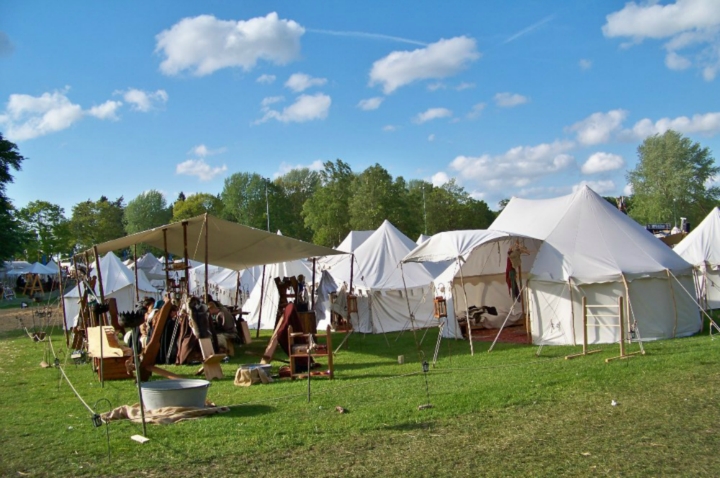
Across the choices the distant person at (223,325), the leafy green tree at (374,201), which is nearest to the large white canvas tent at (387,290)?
the distant person at (223,325)

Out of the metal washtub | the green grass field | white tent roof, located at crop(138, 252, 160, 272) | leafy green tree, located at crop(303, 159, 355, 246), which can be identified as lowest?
the green grass field

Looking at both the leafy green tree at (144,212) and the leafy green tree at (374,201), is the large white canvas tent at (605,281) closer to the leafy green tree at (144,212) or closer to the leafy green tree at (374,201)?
the leafy green tree at (374,201)

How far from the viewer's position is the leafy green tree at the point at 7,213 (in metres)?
29.8

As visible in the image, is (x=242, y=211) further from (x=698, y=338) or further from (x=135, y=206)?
(x=698, y=338)

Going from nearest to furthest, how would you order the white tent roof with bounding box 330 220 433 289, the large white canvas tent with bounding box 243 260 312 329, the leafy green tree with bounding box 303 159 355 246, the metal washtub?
the metal washtub, the white tent roof with bounding box 330 220 433 289, the large white canvas tent with bounding box 243 260 312 329, the leafy green tree with bounding box 303 159 355 246

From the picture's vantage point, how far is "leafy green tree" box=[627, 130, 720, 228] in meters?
53.2

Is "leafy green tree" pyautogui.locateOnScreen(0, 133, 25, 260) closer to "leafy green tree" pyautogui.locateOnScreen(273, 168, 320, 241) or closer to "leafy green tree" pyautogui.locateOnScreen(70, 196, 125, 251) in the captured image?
"leafy green tree" pyautogui.locateOnScreen(70, 196, 125, 251)

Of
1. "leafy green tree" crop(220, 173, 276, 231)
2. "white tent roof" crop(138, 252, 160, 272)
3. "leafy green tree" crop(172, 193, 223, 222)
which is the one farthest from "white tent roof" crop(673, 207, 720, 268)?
"leafy green tree" crop(172, 193, 223, 222)

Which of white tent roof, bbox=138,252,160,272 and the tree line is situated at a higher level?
the tree line

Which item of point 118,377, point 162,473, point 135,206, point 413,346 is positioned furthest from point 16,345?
point 135,206

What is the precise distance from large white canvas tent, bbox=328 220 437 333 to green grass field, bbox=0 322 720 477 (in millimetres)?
7875

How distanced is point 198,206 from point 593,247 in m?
64.6

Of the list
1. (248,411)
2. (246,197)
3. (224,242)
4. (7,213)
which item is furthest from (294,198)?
(248,411)

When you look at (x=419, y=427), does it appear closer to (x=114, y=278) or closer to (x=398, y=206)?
(x=114, y=278)
